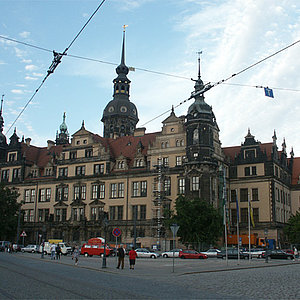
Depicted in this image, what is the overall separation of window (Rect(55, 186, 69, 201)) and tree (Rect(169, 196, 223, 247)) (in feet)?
89.6

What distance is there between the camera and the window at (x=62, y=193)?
261 ft

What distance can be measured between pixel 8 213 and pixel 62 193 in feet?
32.6

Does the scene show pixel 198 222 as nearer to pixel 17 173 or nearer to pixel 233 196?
pixel 233 196

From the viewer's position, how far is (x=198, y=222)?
5772 cm

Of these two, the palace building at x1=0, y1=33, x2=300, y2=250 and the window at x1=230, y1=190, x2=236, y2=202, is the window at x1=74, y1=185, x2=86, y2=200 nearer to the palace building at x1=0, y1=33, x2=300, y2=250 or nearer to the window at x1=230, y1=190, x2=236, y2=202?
the palace building at x1=0, y1=33, x2=300, y2=250

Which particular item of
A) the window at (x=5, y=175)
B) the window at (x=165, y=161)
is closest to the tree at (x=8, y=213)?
the window at (x=5, y=175)

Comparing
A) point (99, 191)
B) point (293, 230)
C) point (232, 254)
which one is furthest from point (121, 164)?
point (232, 254)

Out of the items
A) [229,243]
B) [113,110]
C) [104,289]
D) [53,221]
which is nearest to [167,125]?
[229,243]

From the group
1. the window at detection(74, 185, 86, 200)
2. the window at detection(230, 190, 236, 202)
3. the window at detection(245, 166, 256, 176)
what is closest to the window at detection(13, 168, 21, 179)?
the window at detection(74, 185, 86, 200)

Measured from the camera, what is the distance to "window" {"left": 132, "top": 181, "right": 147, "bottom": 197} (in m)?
71.4

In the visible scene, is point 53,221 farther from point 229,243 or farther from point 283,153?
point 283,153

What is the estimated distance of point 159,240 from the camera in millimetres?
67312

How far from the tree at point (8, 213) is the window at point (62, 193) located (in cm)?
759

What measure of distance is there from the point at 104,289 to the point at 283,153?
227 ft
